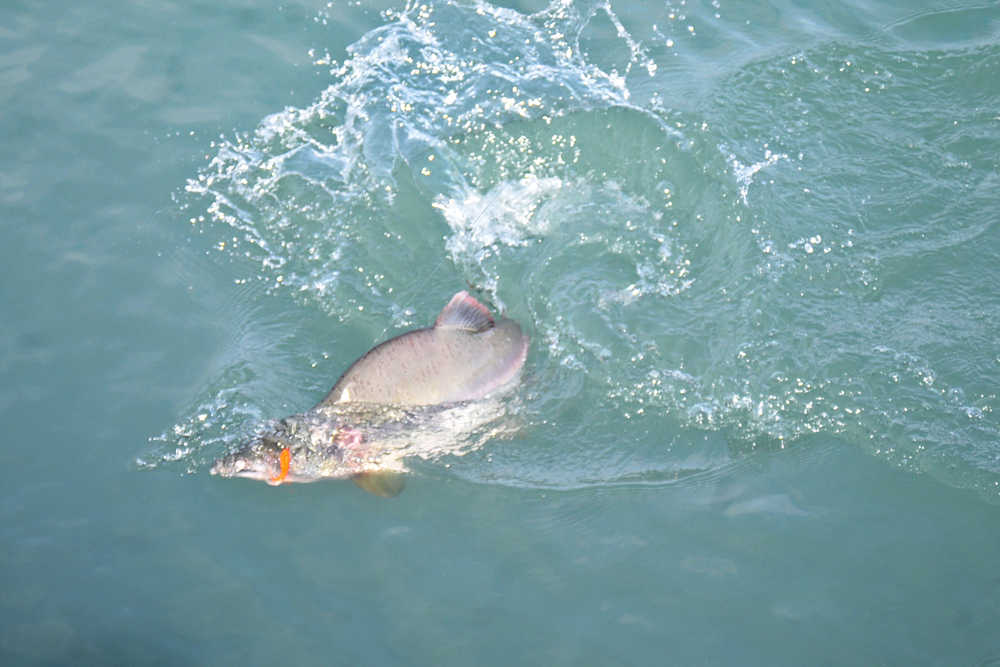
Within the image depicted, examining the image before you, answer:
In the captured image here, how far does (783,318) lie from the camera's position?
5.09 m

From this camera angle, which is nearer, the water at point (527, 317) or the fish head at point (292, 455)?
the water at point (527, 317)

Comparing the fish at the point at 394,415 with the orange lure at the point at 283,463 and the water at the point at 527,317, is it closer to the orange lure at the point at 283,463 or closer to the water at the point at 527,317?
the orange lure at the point at 283,463

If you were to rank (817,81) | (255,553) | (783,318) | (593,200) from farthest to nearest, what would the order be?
1. (817,81)
2. (593,200)
3. (783,318)
4. (255,553)

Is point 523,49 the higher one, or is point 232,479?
point 523,49

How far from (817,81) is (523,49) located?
2154 millimetres

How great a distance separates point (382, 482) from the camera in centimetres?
445

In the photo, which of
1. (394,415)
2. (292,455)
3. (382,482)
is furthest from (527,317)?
(292,455)

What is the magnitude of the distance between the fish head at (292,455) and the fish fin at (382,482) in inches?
3.6

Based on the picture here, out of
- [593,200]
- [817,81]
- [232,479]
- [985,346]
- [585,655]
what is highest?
[817,81]

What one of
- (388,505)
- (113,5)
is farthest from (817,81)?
(113,5)

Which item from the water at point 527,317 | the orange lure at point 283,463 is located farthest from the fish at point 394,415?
the water at point 527,317

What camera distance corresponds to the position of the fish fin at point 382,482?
4406 mm

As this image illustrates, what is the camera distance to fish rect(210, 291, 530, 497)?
4.39 m

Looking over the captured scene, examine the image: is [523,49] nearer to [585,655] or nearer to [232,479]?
[232,479]
